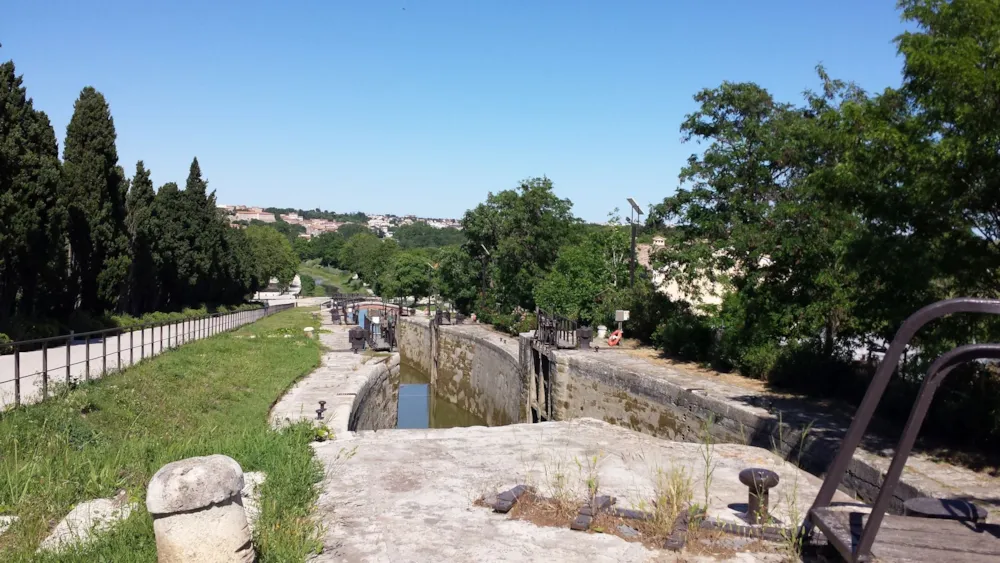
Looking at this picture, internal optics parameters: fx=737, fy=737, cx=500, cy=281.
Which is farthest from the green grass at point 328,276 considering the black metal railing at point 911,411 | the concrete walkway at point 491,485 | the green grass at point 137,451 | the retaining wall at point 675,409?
the black metal railing at point 911,411

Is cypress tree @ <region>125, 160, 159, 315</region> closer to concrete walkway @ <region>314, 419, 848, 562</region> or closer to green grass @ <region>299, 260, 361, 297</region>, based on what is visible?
concrete walkway @ <region>314, 419, 848, 562</region>

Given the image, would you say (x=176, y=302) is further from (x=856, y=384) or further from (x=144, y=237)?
(x=856, y=384)

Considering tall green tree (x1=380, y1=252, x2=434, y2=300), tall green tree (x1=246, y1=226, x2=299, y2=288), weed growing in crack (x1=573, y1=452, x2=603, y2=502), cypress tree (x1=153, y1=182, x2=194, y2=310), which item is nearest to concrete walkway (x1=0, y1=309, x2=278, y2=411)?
weed growing in crack (x1=573, y1=452, x2=603, y2=502)

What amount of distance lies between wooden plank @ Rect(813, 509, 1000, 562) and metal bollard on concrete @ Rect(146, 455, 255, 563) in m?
3.48

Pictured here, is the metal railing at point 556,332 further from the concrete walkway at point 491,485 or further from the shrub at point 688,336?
the concrete walkway at point 491,485

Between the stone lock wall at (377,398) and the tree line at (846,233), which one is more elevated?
the tree line at (846,233)

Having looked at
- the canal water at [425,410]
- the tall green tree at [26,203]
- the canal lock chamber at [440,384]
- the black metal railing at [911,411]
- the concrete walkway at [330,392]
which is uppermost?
the tall green tree at [26,203]

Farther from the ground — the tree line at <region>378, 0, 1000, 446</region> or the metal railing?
the tree line at <region>378, 0, 1000, 446</region>

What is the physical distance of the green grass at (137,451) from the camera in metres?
5.12

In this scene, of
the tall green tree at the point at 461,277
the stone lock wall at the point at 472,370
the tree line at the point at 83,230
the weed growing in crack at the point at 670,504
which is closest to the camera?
the weed growing in crack at the point at 670,504

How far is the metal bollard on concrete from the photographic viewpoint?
410 cm

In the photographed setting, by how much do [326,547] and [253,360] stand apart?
1374cm

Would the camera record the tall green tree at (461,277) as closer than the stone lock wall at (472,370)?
No

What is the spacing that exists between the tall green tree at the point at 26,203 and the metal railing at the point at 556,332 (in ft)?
44.0
